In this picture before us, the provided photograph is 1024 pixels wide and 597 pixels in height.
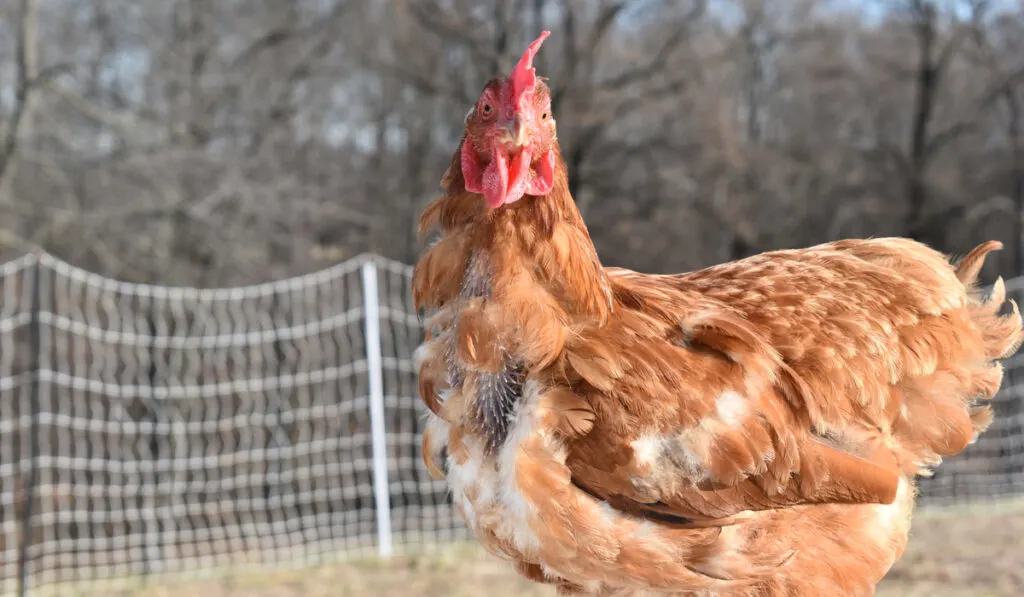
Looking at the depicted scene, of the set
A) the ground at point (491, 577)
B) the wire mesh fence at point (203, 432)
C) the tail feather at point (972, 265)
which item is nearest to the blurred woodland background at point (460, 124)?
the wire mesh fence at point (203, 432)

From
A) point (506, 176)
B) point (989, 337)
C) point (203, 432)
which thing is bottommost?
point (203, 432)

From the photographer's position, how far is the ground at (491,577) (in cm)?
423

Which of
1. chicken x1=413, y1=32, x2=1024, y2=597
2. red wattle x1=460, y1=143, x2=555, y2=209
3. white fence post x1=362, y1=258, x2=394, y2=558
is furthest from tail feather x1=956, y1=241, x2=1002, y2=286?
white fence post x1=362, y1=258, x2=394, y2=558

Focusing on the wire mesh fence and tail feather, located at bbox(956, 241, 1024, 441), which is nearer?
tail feather, located at bbox(956, 241, 1024, 441)

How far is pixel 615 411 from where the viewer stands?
178 centimetres

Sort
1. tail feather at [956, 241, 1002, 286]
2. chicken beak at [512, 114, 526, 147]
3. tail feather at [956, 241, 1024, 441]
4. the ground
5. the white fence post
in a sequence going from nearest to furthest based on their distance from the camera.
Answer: chicken beak at [512, 114, 526, 147]
tail feather at [956, 241, 1024, 441]
tail feather at [956, 241, 1002, 286]
the ground
the white fence post

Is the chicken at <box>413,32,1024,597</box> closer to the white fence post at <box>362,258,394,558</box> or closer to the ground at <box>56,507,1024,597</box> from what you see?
the ground at <box>56,507,1024,597</box>

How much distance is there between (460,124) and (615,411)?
926 centimetres

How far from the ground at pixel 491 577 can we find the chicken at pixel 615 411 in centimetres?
249

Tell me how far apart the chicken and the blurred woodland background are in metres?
7.45

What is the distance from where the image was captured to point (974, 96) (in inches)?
530

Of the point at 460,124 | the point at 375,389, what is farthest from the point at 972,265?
the point at 460,124

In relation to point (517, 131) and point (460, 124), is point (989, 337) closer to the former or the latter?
point (517, 131)

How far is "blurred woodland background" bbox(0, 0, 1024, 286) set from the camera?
27.7 feet
